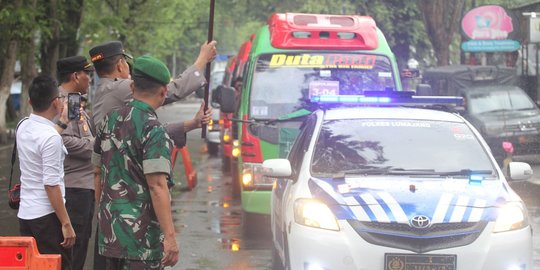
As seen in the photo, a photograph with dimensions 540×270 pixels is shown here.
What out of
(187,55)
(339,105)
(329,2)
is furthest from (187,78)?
(187,55)

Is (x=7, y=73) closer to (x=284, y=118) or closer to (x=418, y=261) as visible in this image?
(x=284, y=118)

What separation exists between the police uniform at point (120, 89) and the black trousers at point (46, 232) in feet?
2.70

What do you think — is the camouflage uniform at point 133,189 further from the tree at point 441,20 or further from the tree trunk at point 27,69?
the tree at point 441,20

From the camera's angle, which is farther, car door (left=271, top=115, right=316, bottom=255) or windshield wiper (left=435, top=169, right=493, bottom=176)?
car door (left=271, top=115, right=316, bottom=255)

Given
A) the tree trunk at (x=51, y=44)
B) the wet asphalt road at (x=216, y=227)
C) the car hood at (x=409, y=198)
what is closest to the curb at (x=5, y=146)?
the tree trunk at (x=51, y=44)

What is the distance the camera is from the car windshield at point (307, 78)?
10.5 m

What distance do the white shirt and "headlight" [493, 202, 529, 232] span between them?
2913 millimetres

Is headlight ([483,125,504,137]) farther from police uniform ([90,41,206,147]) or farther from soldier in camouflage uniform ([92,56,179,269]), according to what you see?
soldier in camouflage uniform ([92,56,179,269])

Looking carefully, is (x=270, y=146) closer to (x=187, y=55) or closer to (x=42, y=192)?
(x=42, y=192)

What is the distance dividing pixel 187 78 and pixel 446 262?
2083 mm

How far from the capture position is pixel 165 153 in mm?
4539

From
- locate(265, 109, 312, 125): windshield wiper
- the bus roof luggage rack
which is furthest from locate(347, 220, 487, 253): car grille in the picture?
the bus roof luggage rack

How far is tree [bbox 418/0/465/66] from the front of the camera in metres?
25.4

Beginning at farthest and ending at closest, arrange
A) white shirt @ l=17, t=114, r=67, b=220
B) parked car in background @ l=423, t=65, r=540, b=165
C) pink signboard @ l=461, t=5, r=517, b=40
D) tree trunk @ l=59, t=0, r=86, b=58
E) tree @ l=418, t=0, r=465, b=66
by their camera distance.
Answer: tree trunk @ l=59, t=0, r=86, b=58 → tree @ l=418, t=0, r=465, b=66 → pink signboard @ l=461, t=5, r=517, b=40 → parked car in background @ l=423, t=65, r=540, b=165 → white shirt @ l=17, t=114, r=67, b=220
